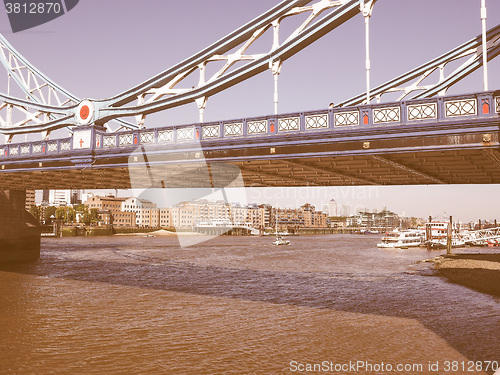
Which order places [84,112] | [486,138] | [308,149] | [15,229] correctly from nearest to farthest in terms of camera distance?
[486,138], [308,149], [84,112], [15,229]

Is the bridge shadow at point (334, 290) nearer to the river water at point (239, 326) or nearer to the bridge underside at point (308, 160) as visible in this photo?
the river water at point (239, 326)

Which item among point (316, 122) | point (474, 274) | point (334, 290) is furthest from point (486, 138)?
point (474, 274)

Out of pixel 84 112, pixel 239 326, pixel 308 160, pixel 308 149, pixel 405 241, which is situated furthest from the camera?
pixel 405 241

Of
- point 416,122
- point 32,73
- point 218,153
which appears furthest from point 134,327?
point 32,73

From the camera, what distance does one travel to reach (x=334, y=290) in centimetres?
2673

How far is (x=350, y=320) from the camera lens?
18.5 meters

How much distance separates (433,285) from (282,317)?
14458 millimetres

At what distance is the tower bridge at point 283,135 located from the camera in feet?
50.6

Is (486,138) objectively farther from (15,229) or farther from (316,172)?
(15,229)

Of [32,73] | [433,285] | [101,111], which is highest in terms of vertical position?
[32,73]

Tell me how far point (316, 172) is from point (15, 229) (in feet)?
89.5

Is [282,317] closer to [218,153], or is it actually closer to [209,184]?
[218,153]

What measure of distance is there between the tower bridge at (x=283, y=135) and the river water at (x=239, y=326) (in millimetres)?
6434

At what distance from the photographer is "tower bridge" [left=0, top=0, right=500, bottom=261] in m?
15.4
